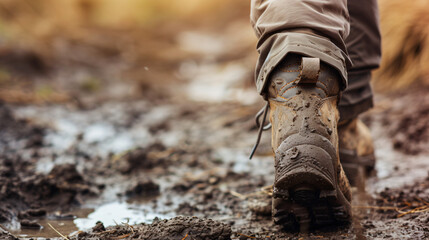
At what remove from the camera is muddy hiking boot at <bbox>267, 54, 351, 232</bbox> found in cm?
140

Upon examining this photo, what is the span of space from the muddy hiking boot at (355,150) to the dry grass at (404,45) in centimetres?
202

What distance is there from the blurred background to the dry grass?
0.03ft

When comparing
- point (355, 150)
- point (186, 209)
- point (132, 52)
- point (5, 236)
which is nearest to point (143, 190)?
point (186, 209)

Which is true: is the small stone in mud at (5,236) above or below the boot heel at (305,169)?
Answer: below

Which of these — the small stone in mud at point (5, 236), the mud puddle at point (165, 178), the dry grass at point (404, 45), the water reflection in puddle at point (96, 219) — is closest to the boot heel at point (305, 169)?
the mud puddle at point (165, 178)

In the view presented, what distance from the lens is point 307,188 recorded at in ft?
4.62

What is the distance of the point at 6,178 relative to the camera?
2.22 meters

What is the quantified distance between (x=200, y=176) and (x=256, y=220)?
86cm

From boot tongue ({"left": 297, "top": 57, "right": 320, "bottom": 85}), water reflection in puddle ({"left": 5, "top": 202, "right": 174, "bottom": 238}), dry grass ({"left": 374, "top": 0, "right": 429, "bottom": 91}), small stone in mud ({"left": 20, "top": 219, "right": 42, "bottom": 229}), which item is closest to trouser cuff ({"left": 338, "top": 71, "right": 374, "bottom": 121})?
boot tongue ({"left": 297, "top": 57, "right": 320, "bottom": 85})

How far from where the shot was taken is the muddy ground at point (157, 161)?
1.72m

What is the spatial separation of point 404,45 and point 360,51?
2.72 meters

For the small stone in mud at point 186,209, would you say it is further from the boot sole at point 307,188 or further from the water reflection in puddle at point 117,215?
the boot sole at point 307,188

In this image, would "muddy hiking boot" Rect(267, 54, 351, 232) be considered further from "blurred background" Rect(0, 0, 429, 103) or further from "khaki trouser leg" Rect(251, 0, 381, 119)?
"blurred background" Rect(0, 0, 429, 103)

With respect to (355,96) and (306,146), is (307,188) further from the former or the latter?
(355,96)
